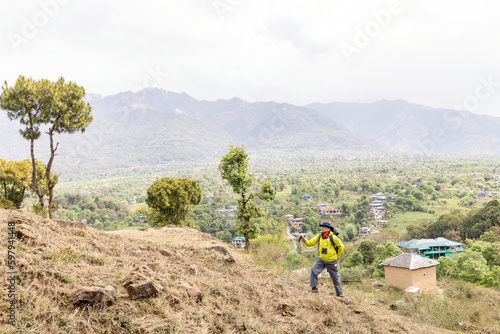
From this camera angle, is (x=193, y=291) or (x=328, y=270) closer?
(x=193, y=291)

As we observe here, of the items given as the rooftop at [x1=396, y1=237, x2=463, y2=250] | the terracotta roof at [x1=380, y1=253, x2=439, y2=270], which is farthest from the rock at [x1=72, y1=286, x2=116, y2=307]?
the rooftop at [x1=396, y1=237, x2=463, y2=250]

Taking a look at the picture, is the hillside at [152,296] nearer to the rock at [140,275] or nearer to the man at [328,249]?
the rock at [140,275]

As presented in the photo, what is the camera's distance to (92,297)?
4.79 meters

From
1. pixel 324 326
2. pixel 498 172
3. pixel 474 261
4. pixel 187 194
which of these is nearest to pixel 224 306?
pixel 324 326

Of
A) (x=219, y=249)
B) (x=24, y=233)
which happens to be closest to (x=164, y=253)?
(x=219, y=249)

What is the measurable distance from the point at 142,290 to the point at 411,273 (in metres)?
21.3

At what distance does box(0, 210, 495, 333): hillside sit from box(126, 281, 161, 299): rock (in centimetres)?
3

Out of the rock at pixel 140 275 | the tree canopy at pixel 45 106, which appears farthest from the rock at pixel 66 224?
the tree canopy at pixel 45 106

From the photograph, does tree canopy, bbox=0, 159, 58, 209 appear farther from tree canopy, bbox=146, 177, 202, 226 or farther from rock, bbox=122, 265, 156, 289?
rock, bbox=122, 265, 156, 289

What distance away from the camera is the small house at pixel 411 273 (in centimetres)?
2188

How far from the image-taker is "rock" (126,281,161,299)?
206 inches

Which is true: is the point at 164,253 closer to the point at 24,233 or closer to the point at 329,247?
the point at 24,233

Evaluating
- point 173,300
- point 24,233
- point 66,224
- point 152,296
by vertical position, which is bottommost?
point 173,300

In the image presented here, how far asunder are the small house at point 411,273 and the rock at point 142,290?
20904 millimetres
